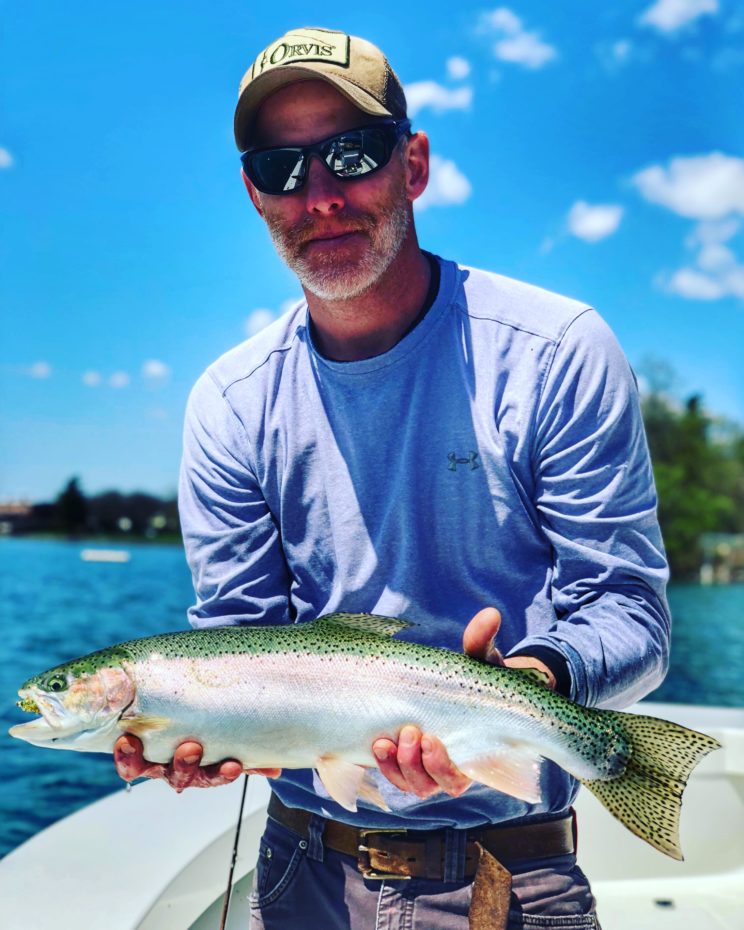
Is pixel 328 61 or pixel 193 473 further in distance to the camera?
pixel 193 473

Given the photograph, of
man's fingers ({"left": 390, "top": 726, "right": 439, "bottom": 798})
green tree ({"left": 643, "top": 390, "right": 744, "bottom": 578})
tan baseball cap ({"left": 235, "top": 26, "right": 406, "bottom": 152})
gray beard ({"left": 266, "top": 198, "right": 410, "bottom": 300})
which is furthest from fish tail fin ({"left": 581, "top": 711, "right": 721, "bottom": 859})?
green tree ({"left": 643, "top": 390, "right": 744, "bottom": 578})

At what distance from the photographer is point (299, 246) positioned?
276 centimetres

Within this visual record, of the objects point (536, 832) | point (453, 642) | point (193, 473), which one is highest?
point (193, 473)

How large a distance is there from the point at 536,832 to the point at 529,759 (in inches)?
12.6

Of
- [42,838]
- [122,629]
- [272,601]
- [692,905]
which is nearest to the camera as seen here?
[272,601]

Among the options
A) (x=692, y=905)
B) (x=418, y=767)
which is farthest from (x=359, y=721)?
(x=692, y=905)

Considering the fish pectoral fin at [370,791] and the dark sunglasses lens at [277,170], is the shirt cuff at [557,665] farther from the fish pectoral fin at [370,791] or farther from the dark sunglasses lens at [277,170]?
the dark sunglasses lens at [277,170]

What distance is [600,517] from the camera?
7.82 ft

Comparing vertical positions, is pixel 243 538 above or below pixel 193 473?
below

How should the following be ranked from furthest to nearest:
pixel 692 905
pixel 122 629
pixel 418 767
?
pixel 122 629 → pixel 692 905 → pixel 418 767

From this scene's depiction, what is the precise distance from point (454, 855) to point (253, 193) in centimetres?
198

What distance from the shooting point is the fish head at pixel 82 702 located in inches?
97.5

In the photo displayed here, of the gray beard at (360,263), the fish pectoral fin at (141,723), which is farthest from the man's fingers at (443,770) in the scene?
the gray beard at (360,263)

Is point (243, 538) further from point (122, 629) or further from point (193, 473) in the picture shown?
point (122, 629)
